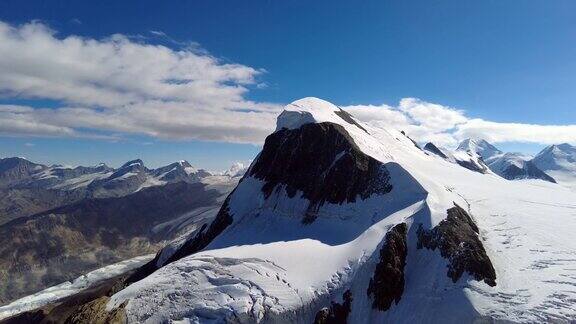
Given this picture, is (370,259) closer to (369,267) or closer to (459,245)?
(369,267)

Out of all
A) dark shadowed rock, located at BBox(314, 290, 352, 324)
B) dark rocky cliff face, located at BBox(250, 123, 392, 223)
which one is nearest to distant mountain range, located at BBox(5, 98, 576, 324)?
dark shadowed rock, located at BBox(314, 290, 352, 324)

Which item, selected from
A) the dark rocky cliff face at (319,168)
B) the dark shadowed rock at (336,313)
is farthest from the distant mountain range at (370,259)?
the dark rocky cliff face at (319,168)

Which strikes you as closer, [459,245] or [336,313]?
[336,313]

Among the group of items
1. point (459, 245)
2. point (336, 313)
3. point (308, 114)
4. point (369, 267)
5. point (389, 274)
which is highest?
point (308, 114)

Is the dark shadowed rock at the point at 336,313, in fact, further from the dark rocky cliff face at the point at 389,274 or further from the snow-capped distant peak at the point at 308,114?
the snow-capped distant peak at the point at 308,114

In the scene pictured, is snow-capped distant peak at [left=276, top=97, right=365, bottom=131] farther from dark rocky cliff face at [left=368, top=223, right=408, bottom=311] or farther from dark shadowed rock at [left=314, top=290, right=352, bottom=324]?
dark shadowed rock at [left=314, top=290, right=352, bottom=324]

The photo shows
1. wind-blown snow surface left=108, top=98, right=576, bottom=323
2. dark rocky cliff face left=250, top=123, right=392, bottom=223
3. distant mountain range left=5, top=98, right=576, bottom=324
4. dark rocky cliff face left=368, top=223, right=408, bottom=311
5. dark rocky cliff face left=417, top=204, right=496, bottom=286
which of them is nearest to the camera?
wind-blown snow surface left=108, top=98, right=576, bottom=323

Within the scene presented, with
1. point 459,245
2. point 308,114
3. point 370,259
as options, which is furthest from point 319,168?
point 459,245
